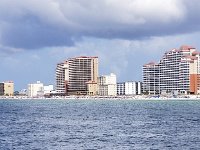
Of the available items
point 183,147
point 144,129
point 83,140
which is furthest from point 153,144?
point 144,129

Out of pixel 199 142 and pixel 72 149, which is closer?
pixel 72 149

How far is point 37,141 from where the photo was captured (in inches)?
2574

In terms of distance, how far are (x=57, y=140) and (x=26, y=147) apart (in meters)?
6.82

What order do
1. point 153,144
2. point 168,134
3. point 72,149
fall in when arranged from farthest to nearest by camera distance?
point 168,134, point 153,144, point 72,149

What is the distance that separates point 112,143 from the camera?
62.7 m

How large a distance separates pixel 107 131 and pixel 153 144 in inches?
671

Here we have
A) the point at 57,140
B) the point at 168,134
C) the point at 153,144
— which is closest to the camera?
the point at 153,144

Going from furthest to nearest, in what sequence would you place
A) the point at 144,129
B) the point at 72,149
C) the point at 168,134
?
the point at 144,129 → the point at 168,134 → the point at 72,149

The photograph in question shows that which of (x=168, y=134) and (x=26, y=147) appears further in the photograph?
(x=168, y=134)

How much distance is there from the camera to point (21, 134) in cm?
7400

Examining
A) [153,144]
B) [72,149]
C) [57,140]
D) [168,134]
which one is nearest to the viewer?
[72,149]

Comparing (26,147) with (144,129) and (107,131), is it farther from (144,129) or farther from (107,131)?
(144,129)

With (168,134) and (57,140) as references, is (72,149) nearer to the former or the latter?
(57,140)

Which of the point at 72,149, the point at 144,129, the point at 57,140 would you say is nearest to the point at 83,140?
the point at 57,140
